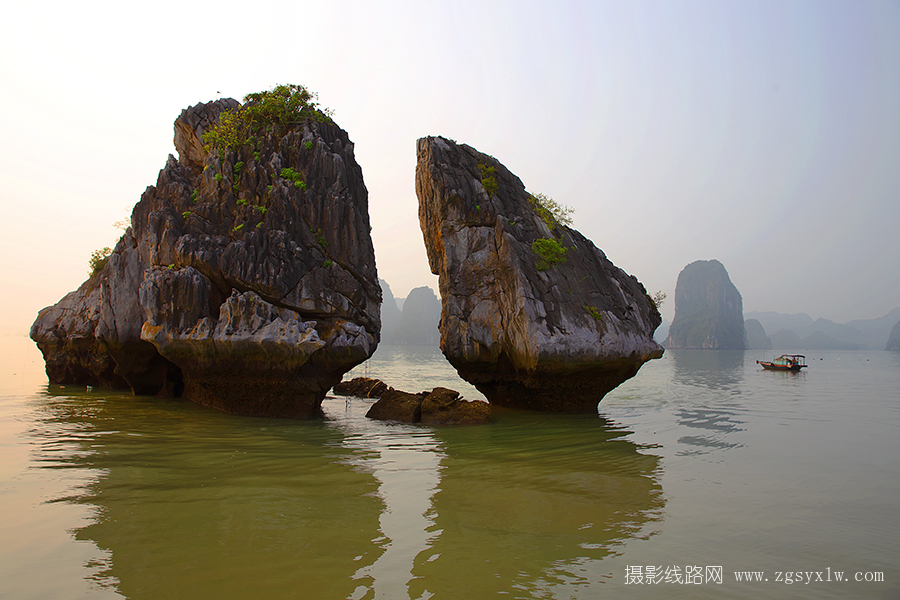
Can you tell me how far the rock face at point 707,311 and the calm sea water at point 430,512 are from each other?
16260cm

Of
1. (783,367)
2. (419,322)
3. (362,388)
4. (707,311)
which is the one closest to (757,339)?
(707,311)

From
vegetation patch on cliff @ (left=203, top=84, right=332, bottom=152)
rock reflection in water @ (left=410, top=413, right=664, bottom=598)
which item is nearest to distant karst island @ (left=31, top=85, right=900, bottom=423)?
vegetation patch on cliff @ (left=203, top=84, right=332, bottom=152)

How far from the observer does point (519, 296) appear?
587 inches

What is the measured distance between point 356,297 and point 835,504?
1185cm

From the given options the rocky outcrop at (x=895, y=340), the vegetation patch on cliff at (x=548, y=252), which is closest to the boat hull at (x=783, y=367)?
the vegetation patch on cliff at (x=548, y=252)

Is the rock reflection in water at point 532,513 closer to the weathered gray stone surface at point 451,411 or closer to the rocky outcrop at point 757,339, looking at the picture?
the weathered gray stone surface at point 451,411

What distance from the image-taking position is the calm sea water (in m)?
4.56

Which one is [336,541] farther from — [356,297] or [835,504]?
[356,297]

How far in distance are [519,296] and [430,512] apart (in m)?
9.33

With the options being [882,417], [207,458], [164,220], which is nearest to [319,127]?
[164,220]

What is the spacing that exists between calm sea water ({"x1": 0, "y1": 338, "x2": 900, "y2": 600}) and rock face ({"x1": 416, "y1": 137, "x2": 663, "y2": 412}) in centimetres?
312

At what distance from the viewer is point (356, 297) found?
14.7 m

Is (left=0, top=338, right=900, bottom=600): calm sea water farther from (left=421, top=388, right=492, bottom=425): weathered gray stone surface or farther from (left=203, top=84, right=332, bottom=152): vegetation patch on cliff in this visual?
(left=203, top=84, right=332, bottom=152): vegetation patch on cliff

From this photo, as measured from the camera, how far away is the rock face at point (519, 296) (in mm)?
14930
